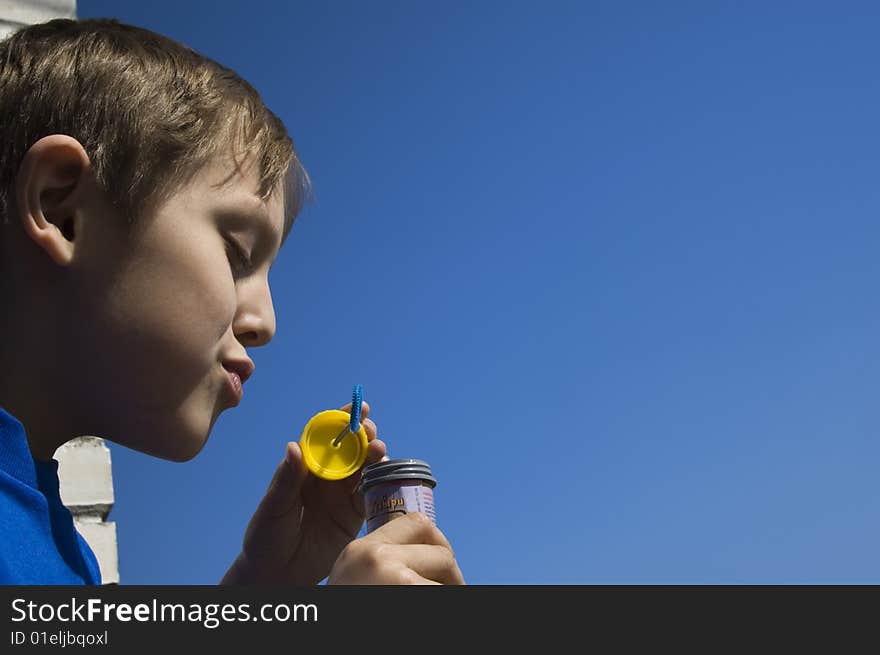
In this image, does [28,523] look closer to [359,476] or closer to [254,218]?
[254,218]

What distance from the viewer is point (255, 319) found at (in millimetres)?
1707

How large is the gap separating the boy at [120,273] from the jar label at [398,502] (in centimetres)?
13

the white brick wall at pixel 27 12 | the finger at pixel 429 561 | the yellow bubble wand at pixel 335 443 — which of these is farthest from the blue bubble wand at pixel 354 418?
the white brick wall at pixel 27 12

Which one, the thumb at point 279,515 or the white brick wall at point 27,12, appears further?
the white brick wall at point 27,12

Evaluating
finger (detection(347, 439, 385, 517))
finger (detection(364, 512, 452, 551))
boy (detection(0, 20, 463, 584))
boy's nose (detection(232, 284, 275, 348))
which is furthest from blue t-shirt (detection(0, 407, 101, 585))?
finger (detection(347, 439, 385, 517))

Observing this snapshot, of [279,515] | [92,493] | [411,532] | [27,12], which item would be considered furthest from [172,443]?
[27,12]

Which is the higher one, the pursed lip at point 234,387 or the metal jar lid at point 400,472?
the pursed lip at point 234,387

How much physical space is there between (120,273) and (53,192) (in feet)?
0.68

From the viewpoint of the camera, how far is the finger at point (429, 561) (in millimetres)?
1402

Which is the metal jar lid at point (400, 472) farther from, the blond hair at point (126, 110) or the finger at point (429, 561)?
the blond hair at point (126, 110)

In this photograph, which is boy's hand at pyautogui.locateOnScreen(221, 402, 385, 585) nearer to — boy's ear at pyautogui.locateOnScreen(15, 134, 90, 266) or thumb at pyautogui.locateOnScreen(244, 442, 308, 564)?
thumb at pyautogui.locateOnScreen(244, 442, 308, 564)
